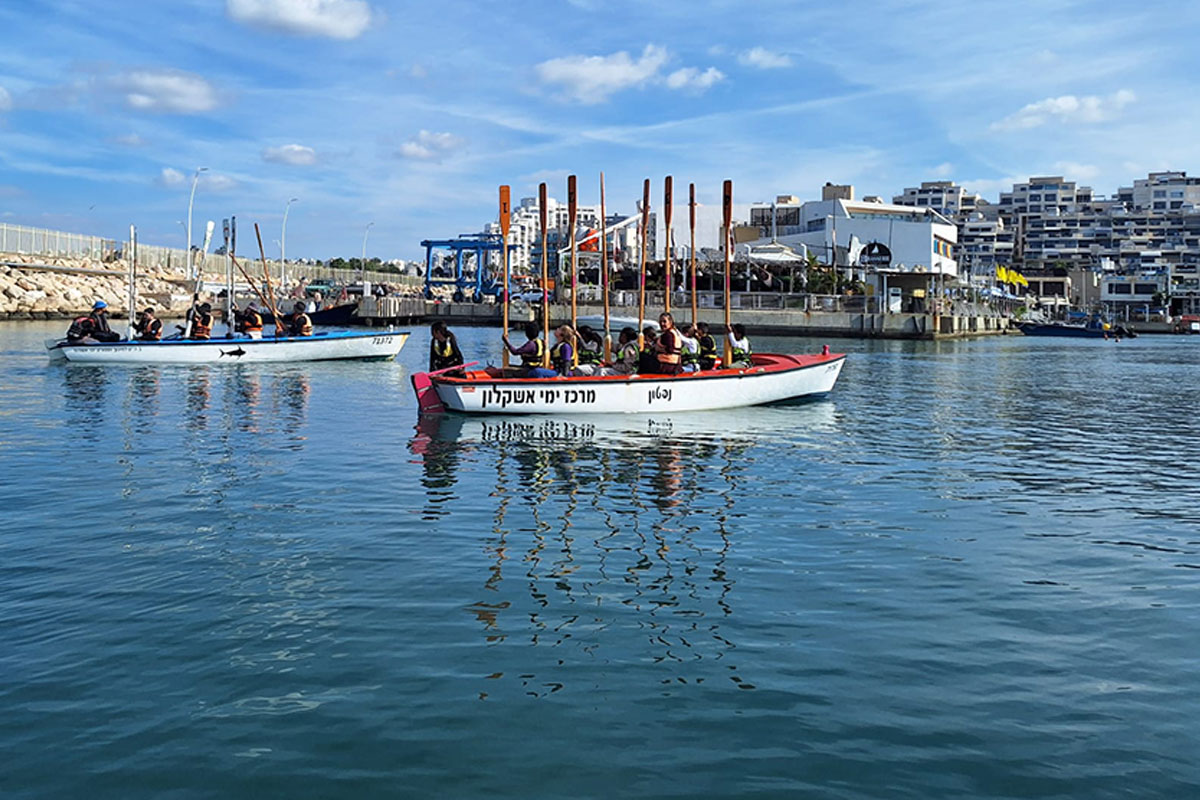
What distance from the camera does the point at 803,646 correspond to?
8414 mm

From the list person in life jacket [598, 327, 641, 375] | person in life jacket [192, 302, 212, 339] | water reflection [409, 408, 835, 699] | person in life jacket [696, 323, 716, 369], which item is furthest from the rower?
person in life jacket [192, 302, 212, 339]

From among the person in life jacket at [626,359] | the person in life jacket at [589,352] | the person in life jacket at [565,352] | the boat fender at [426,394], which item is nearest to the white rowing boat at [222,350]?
the boat fender at [426,394]

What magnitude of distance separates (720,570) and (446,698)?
13.7 ft

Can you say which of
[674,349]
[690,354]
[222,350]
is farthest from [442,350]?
[222,350]

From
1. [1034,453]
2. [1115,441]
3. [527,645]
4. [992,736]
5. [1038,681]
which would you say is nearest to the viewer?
[992,736]

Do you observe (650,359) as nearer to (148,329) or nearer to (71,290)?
(148,329)

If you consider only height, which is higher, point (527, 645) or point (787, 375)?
point (787, 375)

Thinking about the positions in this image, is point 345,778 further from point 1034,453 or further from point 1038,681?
point 1034,453

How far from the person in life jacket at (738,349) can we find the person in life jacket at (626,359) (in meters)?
3.30

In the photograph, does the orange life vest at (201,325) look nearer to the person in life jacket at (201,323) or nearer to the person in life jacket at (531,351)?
the person in life jacket at (201,323)

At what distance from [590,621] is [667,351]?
14.6 meters

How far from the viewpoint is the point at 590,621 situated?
29.6ft

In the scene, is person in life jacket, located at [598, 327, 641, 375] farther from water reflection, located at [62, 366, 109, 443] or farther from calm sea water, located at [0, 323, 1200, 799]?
water reflection, located at [62, 366, 109, 443]


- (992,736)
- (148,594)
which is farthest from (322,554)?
(992,736)
